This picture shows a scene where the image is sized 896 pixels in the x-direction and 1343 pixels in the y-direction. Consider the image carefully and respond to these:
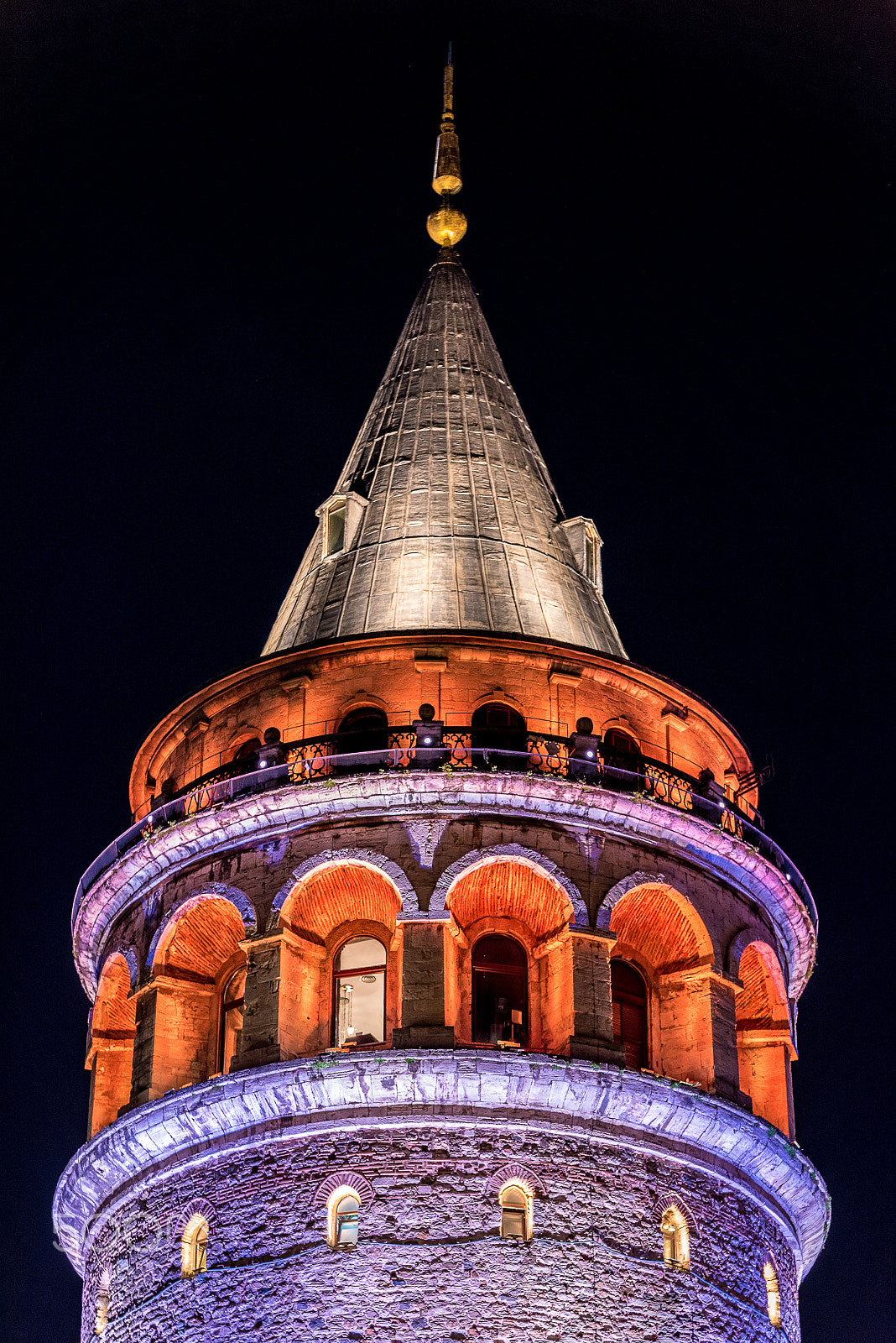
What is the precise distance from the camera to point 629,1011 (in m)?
40.1

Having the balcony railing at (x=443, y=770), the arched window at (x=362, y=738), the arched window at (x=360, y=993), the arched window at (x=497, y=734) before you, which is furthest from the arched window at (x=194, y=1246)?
the arched window at (x=497, y=734)

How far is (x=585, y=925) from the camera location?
3856 centimetres

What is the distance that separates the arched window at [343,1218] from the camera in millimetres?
35438

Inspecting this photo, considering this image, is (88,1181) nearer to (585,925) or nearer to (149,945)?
(149,945)

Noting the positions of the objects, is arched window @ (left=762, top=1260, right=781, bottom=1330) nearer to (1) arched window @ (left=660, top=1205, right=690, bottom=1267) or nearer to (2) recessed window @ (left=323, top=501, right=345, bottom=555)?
(1) arched window @ (left=660, top=1205, right=690, bottom=1267)

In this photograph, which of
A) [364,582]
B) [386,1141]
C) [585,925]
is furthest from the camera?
[364,582]

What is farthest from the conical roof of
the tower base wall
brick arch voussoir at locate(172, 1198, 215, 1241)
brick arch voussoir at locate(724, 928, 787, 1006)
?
brick arch voussoir at locate(172, 1198, 215, 1241)

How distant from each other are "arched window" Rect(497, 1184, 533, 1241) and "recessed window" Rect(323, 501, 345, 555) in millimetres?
16742

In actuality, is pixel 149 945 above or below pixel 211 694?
below

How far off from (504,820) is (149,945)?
7.39m

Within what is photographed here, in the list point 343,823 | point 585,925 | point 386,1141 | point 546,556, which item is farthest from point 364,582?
point 386,1141

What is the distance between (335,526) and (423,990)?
14024mm

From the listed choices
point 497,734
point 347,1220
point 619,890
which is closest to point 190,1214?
point 347,1220

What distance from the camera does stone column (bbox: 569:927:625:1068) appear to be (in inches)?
1470
